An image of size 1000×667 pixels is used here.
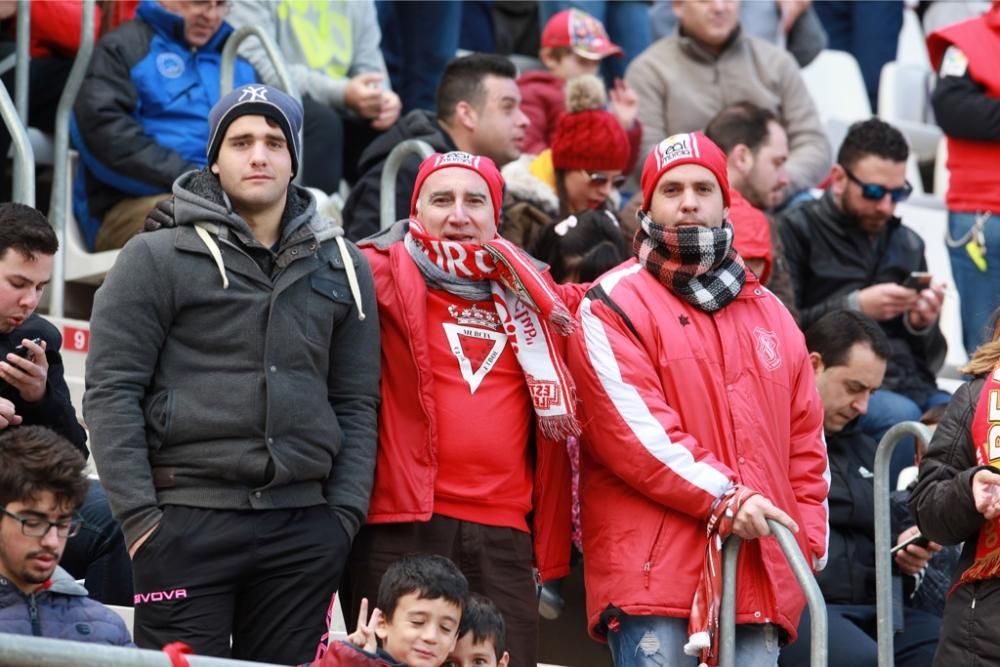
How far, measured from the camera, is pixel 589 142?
25.2ft

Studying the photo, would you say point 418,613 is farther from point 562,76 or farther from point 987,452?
point 562,76

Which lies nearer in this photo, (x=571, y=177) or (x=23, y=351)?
(x=23, y=351)

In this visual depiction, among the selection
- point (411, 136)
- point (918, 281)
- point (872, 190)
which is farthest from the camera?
point (872, 190)

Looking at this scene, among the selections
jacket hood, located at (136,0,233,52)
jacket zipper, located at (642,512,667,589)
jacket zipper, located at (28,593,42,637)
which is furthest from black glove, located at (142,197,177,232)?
jacket hood, located at (136,0,233,52)

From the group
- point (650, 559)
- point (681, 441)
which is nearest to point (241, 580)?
point (650, 559)

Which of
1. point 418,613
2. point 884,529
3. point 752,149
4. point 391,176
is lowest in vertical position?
point 418,613


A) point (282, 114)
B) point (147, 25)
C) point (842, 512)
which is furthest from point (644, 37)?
point (282, 114)

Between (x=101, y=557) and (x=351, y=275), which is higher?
(x=351, y=275)

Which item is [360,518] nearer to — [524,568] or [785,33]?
[524,568]

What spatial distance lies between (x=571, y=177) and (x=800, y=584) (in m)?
3.05

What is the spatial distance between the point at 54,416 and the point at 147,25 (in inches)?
108

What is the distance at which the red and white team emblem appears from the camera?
5461 mm

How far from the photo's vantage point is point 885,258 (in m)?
8.23

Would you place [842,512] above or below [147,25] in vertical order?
below
